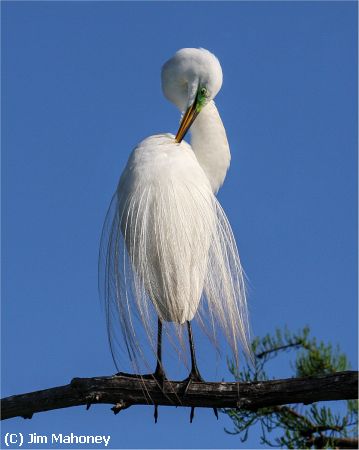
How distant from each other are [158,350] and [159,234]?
0.62 m

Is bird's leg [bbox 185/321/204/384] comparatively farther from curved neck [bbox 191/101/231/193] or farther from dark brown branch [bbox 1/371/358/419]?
curved neck [bbox 191/101/231/193]

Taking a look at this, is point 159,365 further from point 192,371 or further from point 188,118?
point 188,118

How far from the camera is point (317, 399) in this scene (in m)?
3.55

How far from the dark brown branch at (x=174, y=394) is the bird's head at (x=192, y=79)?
63.1 inches

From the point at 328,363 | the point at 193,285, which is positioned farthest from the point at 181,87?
the point at 328,363

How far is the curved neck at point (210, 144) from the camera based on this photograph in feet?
18.1

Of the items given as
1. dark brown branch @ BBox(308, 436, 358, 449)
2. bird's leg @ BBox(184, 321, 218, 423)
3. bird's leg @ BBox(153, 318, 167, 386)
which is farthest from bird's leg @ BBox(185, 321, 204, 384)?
dark brown branch @ BBox(308, 436, 358, 449)

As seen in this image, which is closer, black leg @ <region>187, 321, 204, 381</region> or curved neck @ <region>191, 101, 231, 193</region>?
black leg @ <region>187, 321, 204, 381</region>

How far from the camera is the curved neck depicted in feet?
18.1

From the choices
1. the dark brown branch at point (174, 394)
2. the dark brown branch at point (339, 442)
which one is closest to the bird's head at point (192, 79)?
the dark brown branch at point (174, 394)

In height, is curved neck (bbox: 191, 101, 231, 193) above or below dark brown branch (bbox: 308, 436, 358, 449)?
above

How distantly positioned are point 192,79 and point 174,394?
1935 millimetres

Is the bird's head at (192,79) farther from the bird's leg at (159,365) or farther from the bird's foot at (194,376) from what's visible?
the bird's foot at (194,376)

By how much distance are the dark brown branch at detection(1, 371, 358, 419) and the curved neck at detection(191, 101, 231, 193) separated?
1.60m
